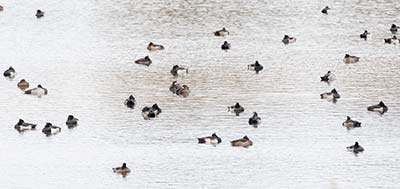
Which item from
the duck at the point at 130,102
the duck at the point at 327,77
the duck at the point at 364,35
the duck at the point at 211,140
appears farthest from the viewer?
the duck at the point at 364,35

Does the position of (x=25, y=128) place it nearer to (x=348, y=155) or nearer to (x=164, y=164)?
(x=164, y=164)

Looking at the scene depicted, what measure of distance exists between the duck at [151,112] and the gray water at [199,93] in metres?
0.19

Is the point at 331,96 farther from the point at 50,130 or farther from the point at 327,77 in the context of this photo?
the point at 50,130

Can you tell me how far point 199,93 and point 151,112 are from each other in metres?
2.76

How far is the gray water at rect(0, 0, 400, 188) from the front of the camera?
112 feet

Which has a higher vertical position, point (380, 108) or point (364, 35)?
point (364, 35)

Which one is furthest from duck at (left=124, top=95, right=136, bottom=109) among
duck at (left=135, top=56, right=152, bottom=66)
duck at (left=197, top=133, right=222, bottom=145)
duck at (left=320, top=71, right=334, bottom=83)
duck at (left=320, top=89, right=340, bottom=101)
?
duck at (left=320, top=71, right=334, bottom=83)

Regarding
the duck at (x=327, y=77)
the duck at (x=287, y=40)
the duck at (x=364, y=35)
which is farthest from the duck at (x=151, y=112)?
the duck at (x=364, y=35)

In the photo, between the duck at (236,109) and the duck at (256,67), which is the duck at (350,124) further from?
the duck at (256,67)

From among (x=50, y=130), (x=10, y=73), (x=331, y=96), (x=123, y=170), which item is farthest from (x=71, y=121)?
(x=331, y=96)

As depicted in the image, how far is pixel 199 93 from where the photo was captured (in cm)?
4056

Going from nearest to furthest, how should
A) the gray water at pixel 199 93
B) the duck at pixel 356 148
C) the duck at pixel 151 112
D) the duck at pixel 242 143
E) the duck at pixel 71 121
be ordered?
the gray water at pixel 199 93
the duck at pixel 356 148
the duck at pixel 242 143
the duck at pixel 71 121
the duck at pixel 151 112

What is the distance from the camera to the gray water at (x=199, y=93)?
34.2 metres

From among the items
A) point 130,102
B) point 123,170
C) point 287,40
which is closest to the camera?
point 123,170
